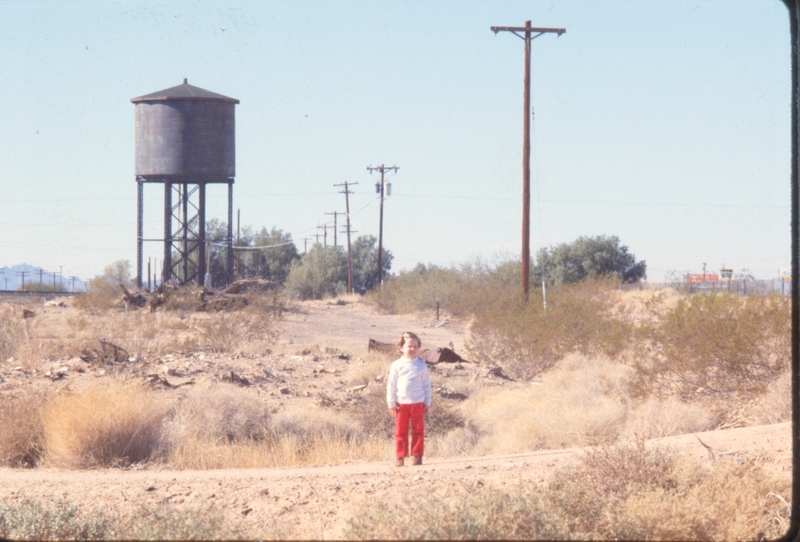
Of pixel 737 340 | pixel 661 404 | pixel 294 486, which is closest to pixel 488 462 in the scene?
pixel 294 486

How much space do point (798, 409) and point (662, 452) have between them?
54.8 inches

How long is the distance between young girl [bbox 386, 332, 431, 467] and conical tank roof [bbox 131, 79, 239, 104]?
27.9m

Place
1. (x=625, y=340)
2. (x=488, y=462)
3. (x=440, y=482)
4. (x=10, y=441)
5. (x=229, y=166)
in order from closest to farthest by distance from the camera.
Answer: (x=440, y=482)
(x=488, y=462)
(x=10, y=441)
(x=625, y=340)
(x=229, y=166)

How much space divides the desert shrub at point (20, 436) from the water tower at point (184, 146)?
24.6m

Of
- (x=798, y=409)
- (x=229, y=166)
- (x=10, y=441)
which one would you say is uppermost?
(x=229, y=166)

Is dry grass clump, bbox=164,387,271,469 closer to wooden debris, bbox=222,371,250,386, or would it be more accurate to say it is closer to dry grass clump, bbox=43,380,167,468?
dry grass clump, bbox=43,380,167,468

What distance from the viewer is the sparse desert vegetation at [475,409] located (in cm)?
677

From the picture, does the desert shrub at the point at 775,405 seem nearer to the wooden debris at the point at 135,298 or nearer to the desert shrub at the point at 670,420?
the desert shrub at the point at 670,420

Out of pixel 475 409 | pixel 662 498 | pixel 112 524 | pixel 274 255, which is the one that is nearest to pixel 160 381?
pixel 475 409

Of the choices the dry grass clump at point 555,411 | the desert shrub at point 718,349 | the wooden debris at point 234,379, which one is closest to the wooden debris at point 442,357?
the dry grass clump at point 555,411

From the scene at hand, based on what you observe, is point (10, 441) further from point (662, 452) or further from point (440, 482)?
point (662, 452)

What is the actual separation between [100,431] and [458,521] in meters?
7.24

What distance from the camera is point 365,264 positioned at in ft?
232

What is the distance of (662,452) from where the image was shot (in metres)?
8.24
